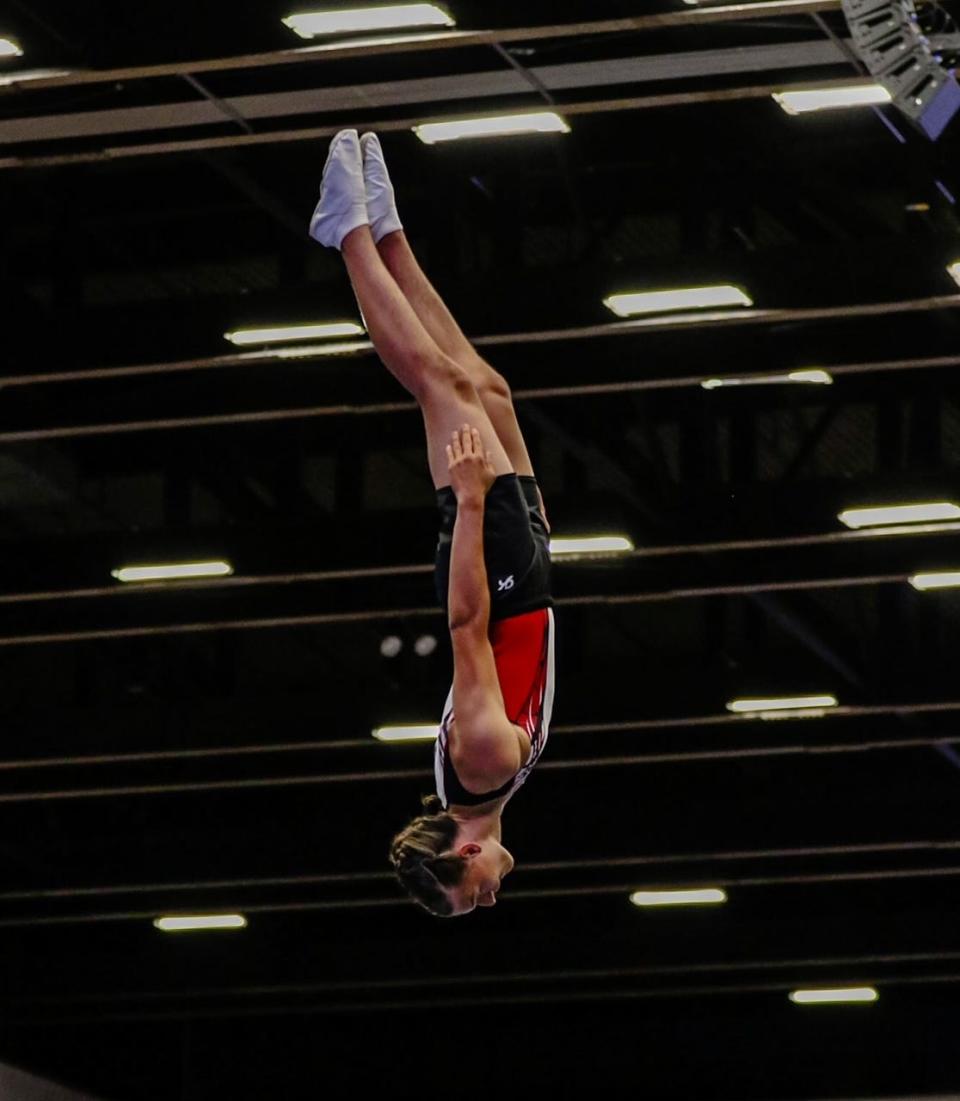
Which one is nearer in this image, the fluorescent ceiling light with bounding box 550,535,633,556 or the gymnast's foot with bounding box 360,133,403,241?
the gymnast's foot with bounding box 360,133,403,241

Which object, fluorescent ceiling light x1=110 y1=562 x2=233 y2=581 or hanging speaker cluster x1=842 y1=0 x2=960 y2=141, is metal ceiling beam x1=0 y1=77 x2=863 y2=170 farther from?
hanging speaker cluster x1=842 y1=0 x2=960 y2=141

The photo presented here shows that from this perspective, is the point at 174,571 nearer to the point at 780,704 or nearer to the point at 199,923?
the point at 780,704

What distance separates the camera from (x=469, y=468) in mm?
7281

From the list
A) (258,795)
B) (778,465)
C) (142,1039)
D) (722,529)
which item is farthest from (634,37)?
(142,1039)

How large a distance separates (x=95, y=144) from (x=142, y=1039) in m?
12.5

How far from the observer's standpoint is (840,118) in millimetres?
11766

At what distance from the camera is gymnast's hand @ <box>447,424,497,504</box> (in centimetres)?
725

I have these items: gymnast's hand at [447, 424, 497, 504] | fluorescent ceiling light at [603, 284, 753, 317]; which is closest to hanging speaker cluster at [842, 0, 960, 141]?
gymnast's hand at [447, 424, 497, 504]

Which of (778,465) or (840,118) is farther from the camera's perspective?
(778,465)

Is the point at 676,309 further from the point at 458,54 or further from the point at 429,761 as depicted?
the point at 429,761

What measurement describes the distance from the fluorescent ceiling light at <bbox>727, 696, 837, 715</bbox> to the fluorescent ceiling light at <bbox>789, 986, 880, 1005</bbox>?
19.2 ft

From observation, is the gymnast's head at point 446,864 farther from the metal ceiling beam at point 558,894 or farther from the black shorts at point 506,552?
the metal ceiling beam at point 558,894

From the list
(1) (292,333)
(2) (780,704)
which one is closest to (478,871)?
(1) (292,333)

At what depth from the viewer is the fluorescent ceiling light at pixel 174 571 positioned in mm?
12906
